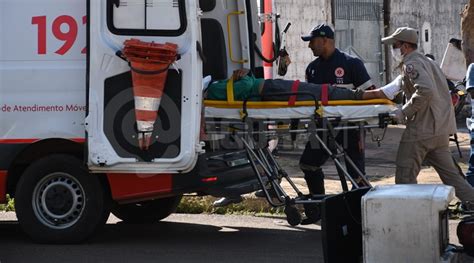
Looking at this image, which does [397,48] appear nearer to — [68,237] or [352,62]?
[352,62]

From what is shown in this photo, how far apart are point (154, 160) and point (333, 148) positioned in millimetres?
1536

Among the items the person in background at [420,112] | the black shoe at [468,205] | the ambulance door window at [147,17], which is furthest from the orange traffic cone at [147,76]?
the black shoe at [468,205]

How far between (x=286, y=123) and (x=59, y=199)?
206 cm

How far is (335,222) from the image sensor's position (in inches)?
259

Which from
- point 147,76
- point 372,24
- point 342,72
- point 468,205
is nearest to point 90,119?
point 147,76

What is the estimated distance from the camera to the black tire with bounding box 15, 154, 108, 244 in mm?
8117

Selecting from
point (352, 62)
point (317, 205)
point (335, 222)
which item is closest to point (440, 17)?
point (352, 62)

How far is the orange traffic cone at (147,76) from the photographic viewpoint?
25.1 feet

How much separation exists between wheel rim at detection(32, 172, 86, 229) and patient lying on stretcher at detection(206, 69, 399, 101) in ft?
4.62

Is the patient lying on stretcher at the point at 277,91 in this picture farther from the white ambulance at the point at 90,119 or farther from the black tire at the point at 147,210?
the black tire at the point at 147,210

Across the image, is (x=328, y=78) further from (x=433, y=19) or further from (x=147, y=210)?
(x=433, y=19)

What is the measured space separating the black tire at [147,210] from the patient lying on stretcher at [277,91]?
5.37ft

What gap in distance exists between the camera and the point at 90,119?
787 centimetres

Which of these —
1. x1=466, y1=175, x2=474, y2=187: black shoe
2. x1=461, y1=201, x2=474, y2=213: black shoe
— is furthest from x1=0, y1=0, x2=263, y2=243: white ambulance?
x1=466, y1=175, x2=474, y2=187: black shoe
